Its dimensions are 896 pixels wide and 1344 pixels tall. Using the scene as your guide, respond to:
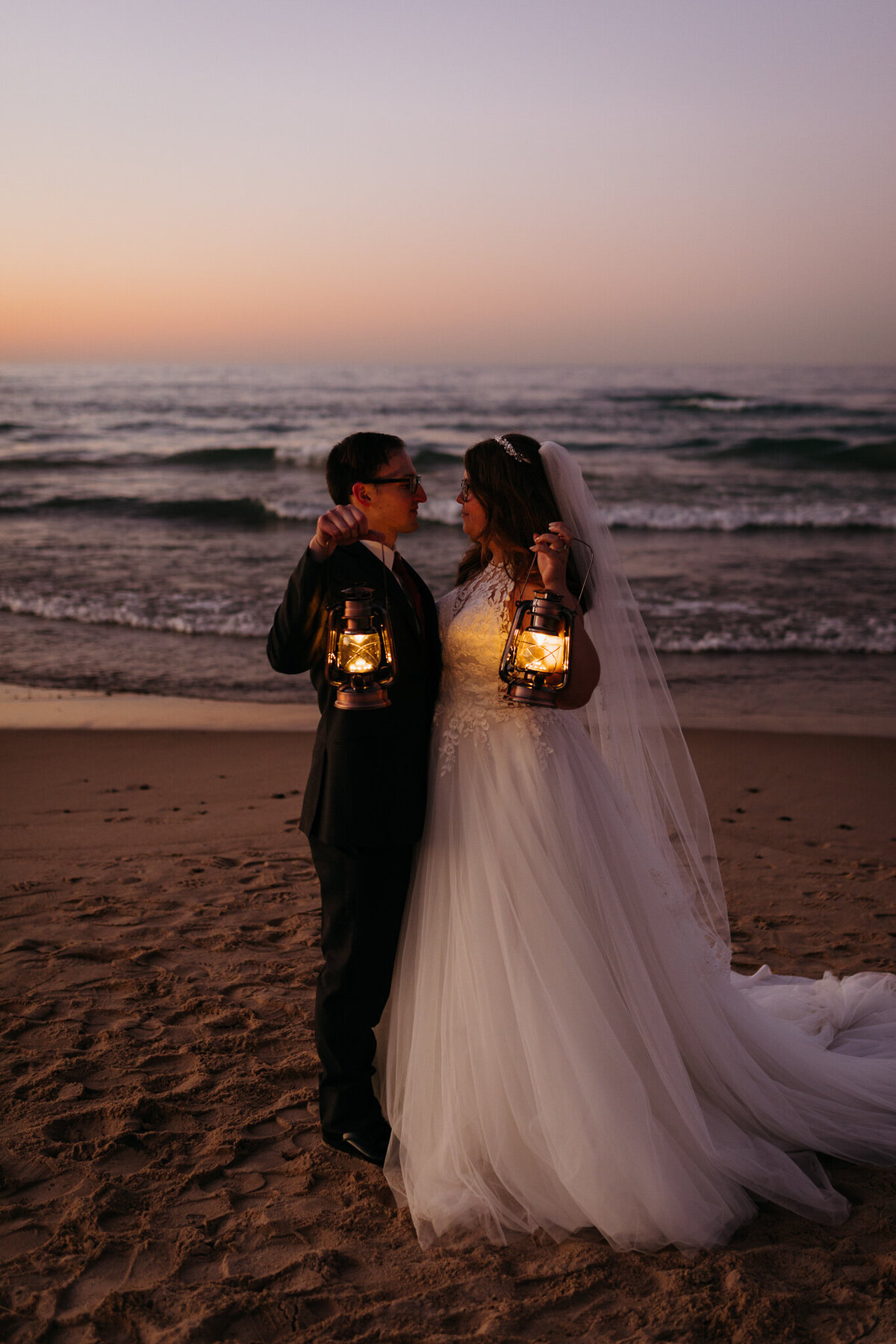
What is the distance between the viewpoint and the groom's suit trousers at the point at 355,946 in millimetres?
3182

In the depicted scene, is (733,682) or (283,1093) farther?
(733,682)

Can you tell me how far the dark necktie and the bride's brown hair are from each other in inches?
12.1

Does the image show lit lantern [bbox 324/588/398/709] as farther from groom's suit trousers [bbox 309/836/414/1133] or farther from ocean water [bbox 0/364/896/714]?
ocean water [bbox 0/364/896/714]

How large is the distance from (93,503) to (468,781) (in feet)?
70.0

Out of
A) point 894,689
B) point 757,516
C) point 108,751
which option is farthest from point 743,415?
point 108,751

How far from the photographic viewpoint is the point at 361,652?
2811 millimetres

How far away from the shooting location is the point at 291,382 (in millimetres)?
41625

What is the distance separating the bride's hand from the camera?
3.02 meters

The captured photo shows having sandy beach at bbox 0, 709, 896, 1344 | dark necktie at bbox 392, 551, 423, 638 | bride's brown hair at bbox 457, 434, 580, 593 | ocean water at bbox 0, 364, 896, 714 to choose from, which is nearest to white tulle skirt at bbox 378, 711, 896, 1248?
sandy beach at bbox 0, 709, 896, 1344

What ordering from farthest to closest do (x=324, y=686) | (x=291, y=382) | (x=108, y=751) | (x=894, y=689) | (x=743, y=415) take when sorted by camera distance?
(x=291, y=382) → (x=743, y=415) → (x=894, y=689) → (x=108, y=751) → (x=324, y=686)

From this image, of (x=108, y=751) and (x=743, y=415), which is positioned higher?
(x=743, y=415)

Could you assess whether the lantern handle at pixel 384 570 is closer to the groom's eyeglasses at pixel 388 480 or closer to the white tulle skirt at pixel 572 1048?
the groom's eyeglasses at pixel 388 480

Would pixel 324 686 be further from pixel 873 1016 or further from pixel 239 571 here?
pixel 239 571

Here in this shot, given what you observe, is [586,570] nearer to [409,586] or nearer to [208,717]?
[409,586]
